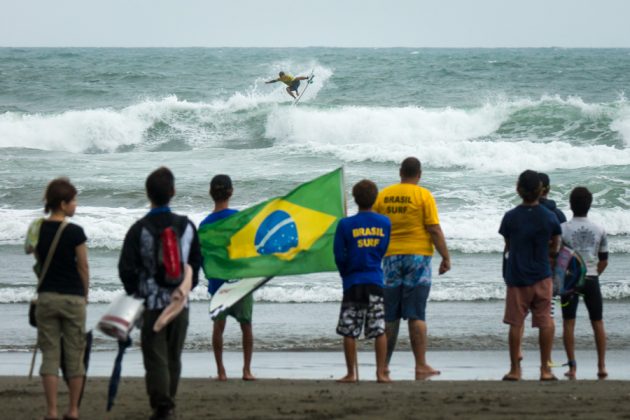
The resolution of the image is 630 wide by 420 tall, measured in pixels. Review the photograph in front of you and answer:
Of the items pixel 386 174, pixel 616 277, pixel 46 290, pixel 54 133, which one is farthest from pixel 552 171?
pixel 46 290

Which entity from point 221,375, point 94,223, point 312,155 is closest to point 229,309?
point 221,375

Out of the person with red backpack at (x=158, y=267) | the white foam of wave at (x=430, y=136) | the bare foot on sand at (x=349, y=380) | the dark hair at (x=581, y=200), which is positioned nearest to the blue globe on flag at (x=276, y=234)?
the bare foot on sand at (x=349, y=380)

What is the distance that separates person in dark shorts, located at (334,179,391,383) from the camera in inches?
275

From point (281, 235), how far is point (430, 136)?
82.7 ft

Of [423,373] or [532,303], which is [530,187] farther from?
[423,373]

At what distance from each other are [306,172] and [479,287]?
38.7ft

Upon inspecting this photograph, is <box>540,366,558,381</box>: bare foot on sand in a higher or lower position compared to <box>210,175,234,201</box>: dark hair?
lower

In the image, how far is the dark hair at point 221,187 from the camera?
295 inches

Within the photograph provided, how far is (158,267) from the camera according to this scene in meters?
5.61

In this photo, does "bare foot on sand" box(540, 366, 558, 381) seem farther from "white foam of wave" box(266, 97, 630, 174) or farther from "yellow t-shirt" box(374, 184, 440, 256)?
"white foam of wave" box(266, 97, 630, 174)

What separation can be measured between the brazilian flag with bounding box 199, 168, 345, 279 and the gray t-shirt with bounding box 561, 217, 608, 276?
1.65 metres

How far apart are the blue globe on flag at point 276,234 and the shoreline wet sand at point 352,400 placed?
939 millimetres

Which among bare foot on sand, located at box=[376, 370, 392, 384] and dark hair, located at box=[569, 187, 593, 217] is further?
dark hair, located at box=[569, 187, 593, 217]

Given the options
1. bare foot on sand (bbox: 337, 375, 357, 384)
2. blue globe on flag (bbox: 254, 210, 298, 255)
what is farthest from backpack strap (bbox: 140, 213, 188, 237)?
bare foot on sand (bbox: 337, 375, 357, 384)
